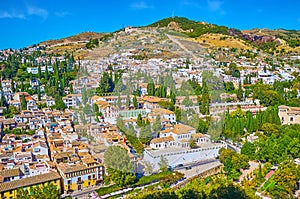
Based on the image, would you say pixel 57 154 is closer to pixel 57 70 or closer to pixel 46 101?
pixel 46 101

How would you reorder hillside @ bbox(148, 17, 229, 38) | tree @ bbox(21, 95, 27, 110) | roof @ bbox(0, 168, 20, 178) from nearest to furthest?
hillside @ bbox(148, 17, 229, 38), roof @ bbox(0, 168, 20, 178), tree @ bbox(21, 95, 27, 110)

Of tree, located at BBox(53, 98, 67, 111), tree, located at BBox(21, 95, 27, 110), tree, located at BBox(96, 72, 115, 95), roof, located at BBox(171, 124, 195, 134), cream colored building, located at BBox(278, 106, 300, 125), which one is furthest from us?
tree, located at BBox(21, 95, 27, 110)

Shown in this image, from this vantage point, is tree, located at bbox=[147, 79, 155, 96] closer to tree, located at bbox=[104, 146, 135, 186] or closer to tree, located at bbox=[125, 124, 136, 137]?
tree, located at bbox=[125, 124, 136, 137]

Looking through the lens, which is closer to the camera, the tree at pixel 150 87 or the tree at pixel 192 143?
the tree at pixel 150 87

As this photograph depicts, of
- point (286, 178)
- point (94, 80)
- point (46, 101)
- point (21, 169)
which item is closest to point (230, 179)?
point (286, 178)

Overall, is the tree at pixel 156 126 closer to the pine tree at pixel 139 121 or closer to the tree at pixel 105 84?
the pine tree at pixel 139 121

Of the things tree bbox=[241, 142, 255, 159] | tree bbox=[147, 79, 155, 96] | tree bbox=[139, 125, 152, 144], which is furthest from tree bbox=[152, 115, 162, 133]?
tree bbox=[241, 142, 255, 159]

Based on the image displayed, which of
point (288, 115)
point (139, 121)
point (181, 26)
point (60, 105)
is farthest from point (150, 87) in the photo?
point (288, 115)

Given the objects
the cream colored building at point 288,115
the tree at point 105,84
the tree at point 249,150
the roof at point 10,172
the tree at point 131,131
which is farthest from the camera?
the cream colored building at point 288,115

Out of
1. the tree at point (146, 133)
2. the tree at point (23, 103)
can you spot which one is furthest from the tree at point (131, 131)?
the tree at point (23, 103)
